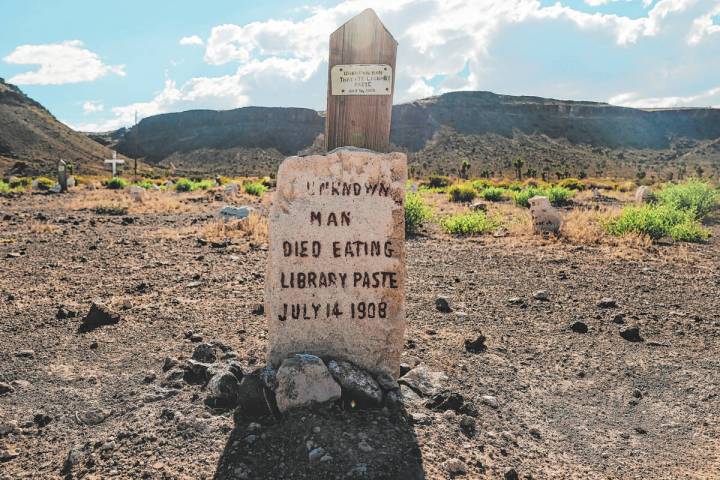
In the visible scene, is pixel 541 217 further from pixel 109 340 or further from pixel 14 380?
pixel 14 380

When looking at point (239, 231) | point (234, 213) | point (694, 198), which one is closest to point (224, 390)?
point (239, 231)

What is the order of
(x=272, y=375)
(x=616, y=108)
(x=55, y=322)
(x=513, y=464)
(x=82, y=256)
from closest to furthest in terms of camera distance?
(x=513, y=464) < (x=272, y=375) < (x=55, y=322) < (x=82, y=256) < (x=616, y=108)

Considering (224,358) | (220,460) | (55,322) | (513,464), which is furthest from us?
(55,322)

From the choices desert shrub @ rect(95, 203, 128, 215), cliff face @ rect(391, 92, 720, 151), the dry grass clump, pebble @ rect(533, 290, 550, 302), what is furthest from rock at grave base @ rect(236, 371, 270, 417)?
cliff face @ rect(391, 92, 720, 151)

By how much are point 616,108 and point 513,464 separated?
96310 mm

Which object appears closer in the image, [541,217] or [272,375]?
[272,375]

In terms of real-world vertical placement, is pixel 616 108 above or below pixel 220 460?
above

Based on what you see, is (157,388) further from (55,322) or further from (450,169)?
(450,169)

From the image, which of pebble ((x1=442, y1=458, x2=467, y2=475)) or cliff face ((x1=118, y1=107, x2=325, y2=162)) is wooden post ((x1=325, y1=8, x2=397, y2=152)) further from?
cliff face ((x1=118, y1=107, x2=325, y2=162))

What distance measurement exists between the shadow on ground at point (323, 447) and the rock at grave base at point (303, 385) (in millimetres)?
68

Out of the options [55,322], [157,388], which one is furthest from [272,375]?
[55,322]

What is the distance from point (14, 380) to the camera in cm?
399

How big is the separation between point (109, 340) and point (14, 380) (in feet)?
2.92

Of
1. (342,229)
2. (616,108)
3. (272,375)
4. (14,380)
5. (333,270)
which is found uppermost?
(616,108)
